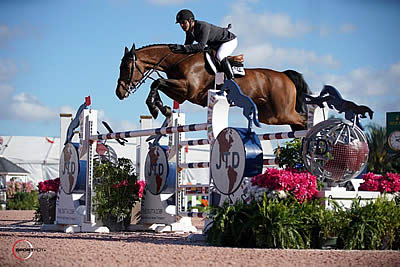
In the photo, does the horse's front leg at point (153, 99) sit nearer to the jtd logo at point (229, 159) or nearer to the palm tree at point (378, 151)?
the jtd logo at point (229, 159)

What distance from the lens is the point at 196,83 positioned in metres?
8.36

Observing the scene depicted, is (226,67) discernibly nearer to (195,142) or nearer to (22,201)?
(195,142)

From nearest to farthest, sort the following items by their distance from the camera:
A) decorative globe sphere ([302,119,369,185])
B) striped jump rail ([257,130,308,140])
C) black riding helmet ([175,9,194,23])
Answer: decorative globe sphere ([302,119,369,185])
striped jump rail ([257,130,308,140])
black riding helmet ([175,9,194,23])

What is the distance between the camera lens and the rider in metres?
7.97

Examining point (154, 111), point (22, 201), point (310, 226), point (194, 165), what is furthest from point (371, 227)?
point (22, 201)

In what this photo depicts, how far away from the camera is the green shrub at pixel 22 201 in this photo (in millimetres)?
19141

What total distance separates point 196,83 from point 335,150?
3085mm

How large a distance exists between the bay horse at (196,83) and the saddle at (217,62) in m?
0.12

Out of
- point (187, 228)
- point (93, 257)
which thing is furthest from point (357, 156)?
point (187, 228)

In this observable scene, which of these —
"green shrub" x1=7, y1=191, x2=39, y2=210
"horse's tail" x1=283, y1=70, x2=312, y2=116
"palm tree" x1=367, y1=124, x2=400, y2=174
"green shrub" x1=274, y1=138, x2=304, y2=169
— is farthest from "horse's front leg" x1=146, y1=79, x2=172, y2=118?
"palm tree" x1=367, y1=124, x2=400, y2=174

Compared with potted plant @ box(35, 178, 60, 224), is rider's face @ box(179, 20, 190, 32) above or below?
above

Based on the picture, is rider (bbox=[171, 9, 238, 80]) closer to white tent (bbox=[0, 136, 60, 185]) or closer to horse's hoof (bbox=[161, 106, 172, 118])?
horse's hoof (bbox=[161, 106, 172, 118])

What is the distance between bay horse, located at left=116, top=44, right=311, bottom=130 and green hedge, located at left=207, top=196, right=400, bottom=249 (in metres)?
3.18

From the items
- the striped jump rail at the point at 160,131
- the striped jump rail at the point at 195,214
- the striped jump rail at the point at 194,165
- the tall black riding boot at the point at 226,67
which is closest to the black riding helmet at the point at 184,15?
the tall black riding boot at the point at 226,67
